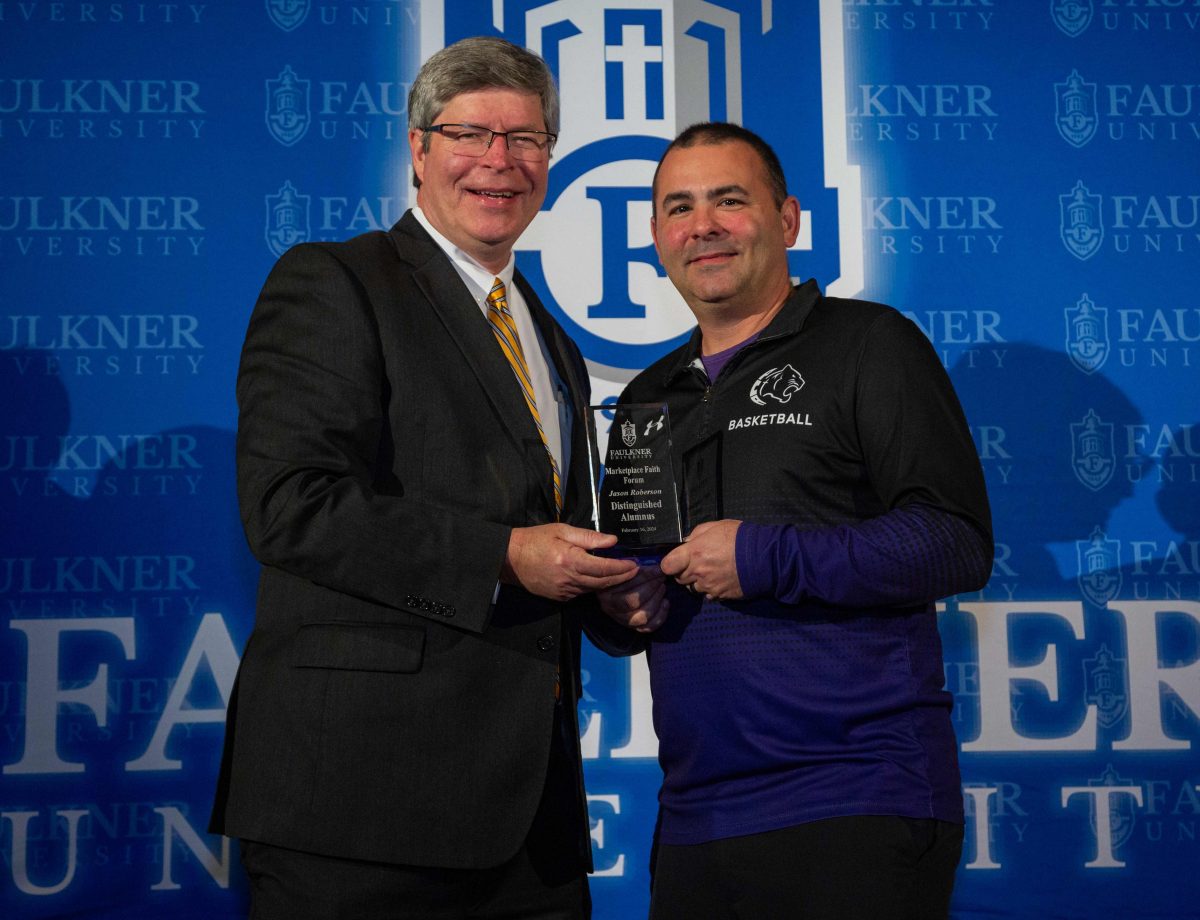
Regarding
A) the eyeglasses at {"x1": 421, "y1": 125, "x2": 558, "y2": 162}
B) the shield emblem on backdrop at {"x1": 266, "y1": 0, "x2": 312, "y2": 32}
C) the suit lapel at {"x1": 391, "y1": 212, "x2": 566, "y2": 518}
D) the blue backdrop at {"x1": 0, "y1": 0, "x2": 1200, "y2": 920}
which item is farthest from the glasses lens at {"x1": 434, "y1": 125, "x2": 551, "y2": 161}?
the shield emblem on backdrop at {"x1": 266, "y1": 0, "x2": 312, "y2": 32}

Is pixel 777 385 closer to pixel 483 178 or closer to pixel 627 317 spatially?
pixel 483 178

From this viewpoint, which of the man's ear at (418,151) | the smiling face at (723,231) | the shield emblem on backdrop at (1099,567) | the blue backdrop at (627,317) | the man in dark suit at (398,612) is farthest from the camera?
the shield emblem on backdrop at (1099,567)

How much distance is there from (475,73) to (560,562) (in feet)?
3.06

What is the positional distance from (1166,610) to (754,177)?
6.83ft

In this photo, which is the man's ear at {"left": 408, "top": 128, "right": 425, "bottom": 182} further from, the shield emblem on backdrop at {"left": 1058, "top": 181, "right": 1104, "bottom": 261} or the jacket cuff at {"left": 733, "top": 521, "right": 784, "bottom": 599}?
the shield emblem on backdrop at {"left": 1058, "top": 181, "right": 1104, "bottom": 261}

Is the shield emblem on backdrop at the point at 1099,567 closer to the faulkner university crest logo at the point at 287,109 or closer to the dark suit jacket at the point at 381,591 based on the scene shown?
the dark suit jacket at the point at 381,591

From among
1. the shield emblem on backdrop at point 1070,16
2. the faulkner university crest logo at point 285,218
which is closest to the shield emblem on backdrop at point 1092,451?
the shield emblem on backdrop at point 1070,16

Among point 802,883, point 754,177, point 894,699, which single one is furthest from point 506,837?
point 754,177

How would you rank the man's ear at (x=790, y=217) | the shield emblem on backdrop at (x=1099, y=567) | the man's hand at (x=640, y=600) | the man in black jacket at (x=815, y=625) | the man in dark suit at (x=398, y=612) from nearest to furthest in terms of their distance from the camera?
the man in dark suit at (x=398, y=612) < the man in black jacket at (x=815, y=625) < the man's hand at (x=640, y=600) < the man's ear at (x=790, y=217) < the shield emblem on backdrop at (x=1099, y=567)

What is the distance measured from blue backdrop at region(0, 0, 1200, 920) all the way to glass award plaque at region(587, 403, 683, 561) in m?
1.56

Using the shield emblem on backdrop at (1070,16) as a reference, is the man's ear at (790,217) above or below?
below

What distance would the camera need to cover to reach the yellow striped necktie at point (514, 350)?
6.57ft

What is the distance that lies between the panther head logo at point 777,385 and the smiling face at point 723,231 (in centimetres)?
23

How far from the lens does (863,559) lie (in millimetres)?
1916
